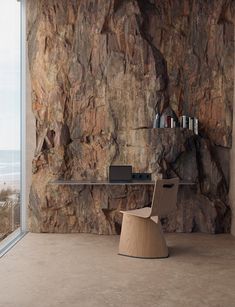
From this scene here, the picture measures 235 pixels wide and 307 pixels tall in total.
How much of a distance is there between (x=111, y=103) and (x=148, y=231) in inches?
75.8

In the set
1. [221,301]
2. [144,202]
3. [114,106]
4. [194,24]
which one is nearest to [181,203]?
[144,202]

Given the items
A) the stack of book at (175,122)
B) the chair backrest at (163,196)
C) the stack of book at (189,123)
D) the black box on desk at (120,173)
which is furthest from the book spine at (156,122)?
the chair backrest at (163,196)

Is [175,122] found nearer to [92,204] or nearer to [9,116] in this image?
[92,204]

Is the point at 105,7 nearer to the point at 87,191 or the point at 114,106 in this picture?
the point at 114,106

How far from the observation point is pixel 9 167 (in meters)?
5.37

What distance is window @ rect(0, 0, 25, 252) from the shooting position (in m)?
5.00

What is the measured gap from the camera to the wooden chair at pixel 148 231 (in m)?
4.63

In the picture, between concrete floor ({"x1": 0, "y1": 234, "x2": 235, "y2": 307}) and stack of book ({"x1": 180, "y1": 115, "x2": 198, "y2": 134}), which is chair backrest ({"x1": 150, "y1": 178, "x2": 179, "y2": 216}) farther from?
stack of book ({"x1": 180, "y1": 115, "x2": 198, "y2": 134})

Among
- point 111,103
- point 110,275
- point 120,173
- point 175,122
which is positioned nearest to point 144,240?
point 110,275

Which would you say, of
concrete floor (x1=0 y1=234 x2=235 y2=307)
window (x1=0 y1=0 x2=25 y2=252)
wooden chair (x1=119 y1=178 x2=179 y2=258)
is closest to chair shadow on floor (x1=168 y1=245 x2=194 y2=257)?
concrete floor (x1=0 y1=234 x2=235 y2=307)

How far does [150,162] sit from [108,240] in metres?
1.05

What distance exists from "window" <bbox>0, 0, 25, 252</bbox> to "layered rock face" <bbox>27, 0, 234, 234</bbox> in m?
0.22

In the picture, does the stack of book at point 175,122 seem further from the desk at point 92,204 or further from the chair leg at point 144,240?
the chair leg at point 144,240

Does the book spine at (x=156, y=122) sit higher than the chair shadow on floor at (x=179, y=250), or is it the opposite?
the book spine at (x=156, y=122)
